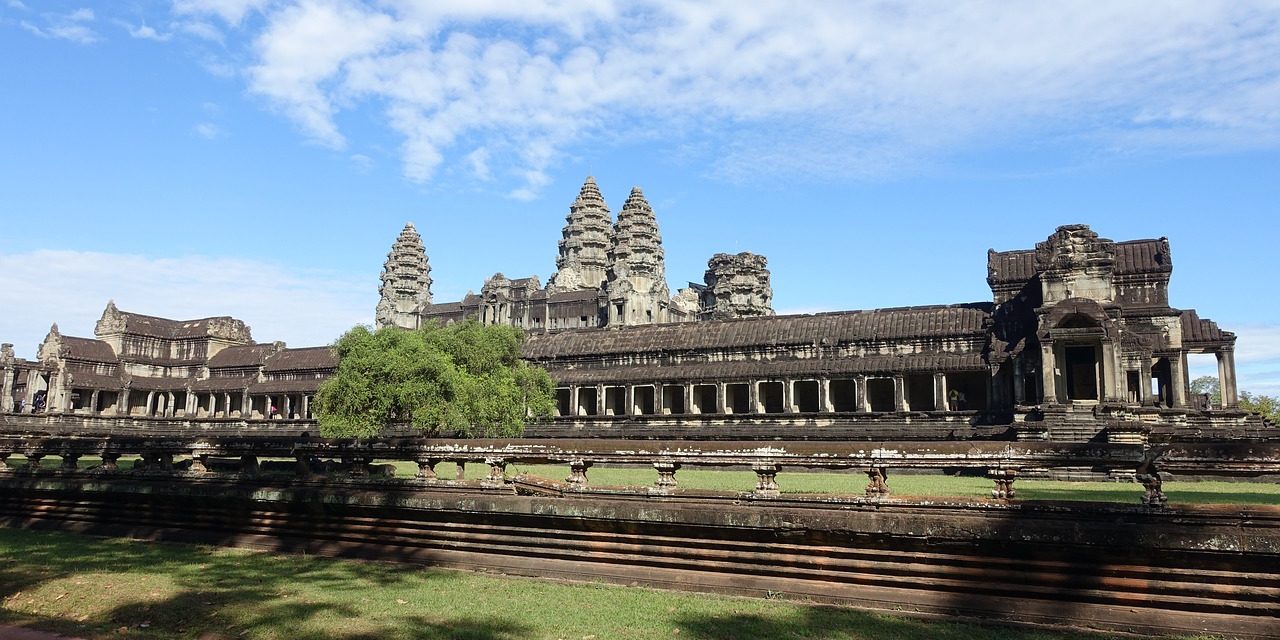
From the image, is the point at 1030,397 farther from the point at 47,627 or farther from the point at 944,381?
the point at 47,627

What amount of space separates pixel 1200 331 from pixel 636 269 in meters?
59.8

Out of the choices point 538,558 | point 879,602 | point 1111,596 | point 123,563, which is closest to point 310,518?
point 123,563

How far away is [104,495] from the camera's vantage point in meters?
13.5

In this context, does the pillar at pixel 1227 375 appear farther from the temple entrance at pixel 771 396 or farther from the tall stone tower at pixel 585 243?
the tall stone tower at pixel 585 243

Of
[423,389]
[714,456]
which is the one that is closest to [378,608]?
[714,456]

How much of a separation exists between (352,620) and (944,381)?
39311 mm

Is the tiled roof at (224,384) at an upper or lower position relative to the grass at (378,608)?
upper

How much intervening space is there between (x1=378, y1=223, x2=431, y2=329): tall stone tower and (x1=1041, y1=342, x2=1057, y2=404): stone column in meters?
83.2

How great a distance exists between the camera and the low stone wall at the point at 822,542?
7074mm

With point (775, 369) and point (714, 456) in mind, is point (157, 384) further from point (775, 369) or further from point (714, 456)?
point (714, 456)

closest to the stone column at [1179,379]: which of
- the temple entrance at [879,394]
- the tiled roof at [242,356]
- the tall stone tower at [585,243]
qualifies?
the temple entrance at [879,394]

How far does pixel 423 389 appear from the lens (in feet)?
122

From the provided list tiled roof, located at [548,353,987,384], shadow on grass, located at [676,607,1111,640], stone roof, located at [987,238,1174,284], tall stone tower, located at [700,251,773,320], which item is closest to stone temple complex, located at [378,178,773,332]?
tall stone tower, located at [700,251,773,320]

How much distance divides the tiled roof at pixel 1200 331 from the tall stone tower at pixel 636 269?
1942 inches
